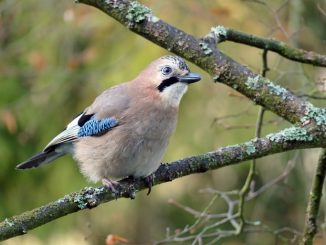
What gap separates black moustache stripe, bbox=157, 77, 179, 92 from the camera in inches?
161

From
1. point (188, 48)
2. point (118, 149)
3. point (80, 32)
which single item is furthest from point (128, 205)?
point (188, 48)

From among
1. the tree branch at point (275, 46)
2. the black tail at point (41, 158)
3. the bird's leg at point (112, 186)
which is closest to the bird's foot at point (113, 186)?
the bird's leg at point (112, 186)

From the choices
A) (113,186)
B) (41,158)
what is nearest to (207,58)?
(113,186)

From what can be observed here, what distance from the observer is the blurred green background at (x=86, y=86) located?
6105 mm

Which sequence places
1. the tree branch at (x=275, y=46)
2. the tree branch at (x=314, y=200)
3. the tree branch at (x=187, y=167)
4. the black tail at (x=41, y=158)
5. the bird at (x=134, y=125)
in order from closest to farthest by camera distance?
the tree branch at (x=187, y=167) < the tree branch at (x=275, y=46) < the tree branch at (x=314, y=200) < the bird at (x=134, y=125) < the black tail at (x=41, y=158)

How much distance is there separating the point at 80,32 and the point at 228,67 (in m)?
3.62

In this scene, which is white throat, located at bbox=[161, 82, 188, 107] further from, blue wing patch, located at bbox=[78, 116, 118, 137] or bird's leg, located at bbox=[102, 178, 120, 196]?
bird's leg, located at bbox=[102, 178, 120, 196]

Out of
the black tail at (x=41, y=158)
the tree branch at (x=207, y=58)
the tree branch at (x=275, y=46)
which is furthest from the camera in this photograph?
the black tail at (x=41, y=158)

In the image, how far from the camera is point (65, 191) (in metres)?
6.45

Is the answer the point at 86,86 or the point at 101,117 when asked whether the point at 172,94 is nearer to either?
the point at 101,117

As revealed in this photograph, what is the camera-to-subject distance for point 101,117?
4.20m

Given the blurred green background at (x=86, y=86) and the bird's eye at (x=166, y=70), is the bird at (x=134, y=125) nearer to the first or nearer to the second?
the bird's eye at (x=166, y=70)

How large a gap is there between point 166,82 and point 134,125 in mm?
329

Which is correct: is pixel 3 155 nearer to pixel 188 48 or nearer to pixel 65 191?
pixel 65 191
